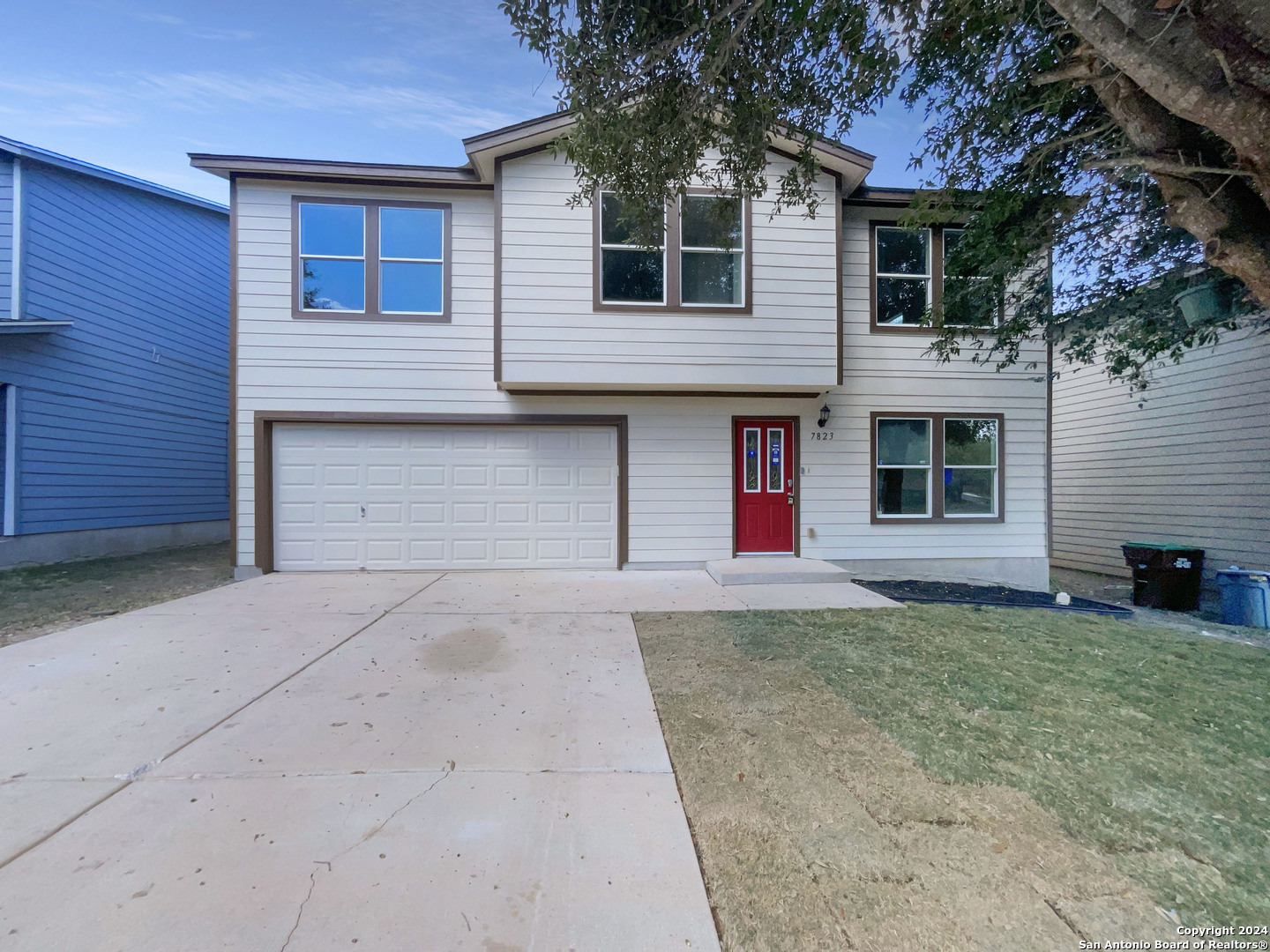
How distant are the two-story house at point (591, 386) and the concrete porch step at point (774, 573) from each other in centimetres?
58

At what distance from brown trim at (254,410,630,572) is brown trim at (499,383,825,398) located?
31 centimetres

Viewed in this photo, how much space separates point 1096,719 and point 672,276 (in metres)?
6.17

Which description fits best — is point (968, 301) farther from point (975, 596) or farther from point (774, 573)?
point (774, 573)

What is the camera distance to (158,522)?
32.9 ft

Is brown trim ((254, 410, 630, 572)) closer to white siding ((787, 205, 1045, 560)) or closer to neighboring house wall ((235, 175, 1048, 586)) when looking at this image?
neighboring house wall ((235, 175, 1048, 586))

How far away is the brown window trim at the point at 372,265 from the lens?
23.3 ft

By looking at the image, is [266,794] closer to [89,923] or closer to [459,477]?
[89,923]

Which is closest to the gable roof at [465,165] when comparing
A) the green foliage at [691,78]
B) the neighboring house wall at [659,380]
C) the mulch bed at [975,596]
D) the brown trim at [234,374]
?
the neighboring house wall at [659,380]

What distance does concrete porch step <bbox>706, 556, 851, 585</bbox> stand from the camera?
6719 mm

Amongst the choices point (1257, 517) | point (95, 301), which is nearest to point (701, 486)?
point (1257, 517)

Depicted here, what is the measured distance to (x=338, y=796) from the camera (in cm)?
231

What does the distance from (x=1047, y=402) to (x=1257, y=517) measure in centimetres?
351

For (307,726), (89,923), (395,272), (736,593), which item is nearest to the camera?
(89,923)

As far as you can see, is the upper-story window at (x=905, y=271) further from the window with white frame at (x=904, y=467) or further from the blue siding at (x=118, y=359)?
the blue siding at (x=118, y=359)
